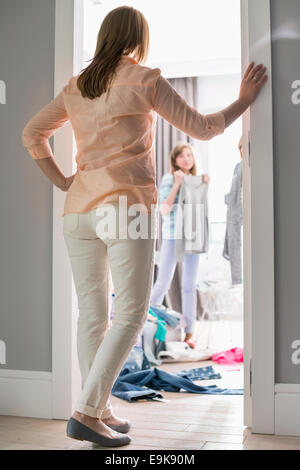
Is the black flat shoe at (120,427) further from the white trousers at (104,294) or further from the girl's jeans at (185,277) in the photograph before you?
the girl's jeans at (185,277)

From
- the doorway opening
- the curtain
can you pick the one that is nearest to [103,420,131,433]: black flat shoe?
the doorway opening

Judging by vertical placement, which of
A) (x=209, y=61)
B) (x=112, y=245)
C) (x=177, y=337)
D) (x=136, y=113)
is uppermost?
(x=209, y=61)

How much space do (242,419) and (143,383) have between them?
2.14 ft

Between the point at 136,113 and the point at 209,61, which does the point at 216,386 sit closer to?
the point at 136,113

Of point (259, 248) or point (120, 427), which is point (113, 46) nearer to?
point (259, 248)

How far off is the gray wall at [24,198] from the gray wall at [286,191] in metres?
0.89

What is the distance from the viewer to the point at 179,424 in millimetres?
1921

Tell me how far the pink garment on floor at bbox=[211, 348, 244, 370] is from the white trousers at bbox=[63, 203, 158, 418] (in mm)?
1738

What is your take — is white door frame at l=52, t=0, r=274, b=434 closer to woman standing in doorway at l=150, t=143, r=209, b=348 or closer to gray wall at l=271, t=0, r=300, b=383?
gray wall at l=271, t=0, r=300, b=383

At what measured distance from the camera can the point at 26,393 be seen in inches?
81.2

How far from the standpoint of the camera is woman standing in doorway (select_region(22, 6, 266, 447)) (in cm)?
157
